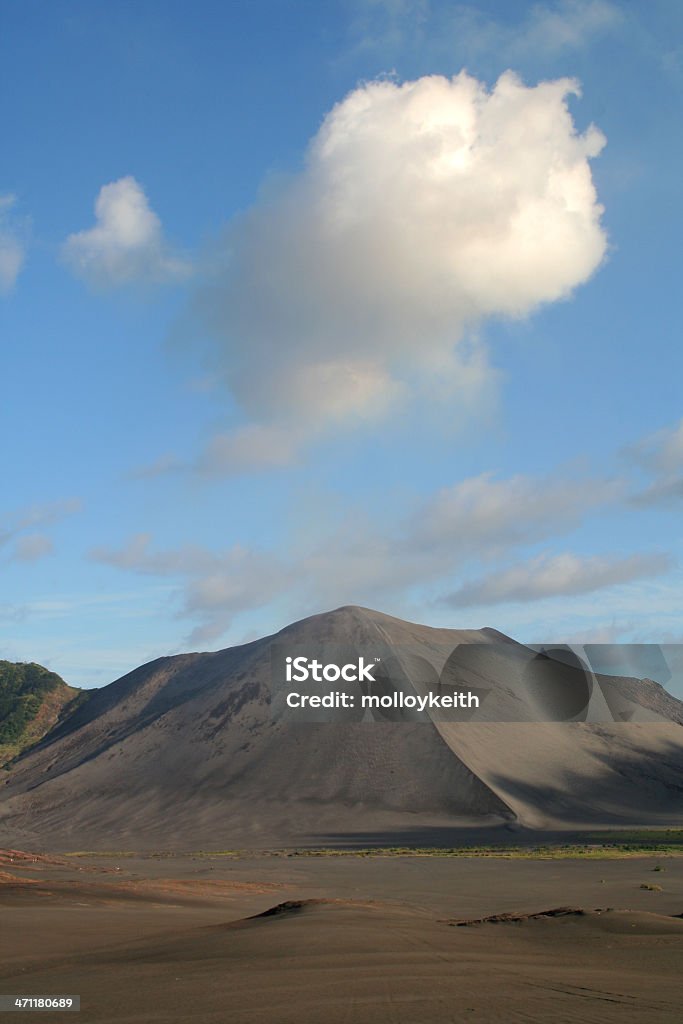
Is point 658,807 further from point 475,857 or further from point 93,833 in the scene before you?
point 93,833

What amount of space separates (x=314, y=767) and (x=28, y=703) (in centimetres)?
6142

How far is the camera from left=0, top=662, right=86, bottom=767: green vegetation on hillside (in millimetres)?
130500

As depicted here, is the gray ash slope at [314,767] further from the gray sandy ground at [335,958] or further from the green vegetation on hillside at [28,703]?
the gray sandy ground at [335,958]

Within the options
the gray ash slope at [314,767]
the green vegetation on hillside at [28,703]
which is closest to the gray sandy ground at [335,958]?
the gray ash slope at [314,767]

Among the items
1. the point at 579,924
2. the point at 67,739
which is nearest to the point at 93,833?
the point at 67,739

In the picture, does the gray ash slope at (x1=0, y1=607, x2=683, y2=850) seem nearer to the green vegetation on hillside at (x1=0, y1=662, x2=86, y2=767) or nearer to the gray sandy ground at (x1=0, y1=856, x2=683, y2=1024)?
the green vegetation on hillside at (x1=0, y1=662, x2=86, y2=767)

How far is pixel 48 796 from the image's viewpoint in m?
101

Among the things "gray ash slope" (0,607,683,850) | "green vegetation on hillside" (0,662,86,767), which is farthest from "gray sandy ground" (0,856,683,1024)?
"green vegetation on hillside" (0,662,86,767)

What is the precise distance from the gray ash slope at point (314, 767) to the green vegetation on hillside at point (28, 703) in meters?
5.84

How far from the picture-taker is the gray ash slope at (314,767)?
279 ft

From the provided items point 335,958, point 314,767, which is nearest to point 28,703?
point 314,767

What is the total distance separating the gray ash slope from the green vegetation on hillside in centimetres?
584

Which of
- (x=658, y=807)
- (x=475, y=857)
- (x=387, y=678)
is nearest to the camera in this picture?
(x=475, y=857)

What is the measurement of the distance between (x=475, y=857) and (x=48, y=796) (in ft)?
211
